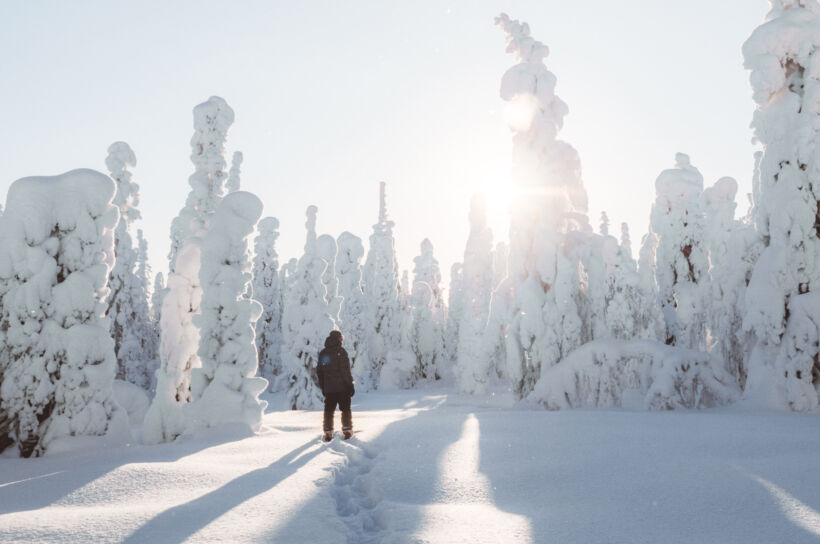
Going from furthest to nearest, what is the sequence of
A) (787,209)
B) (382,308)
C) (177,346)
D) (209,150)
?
(382,308)
(209,150)
(177,346)
(787,209)

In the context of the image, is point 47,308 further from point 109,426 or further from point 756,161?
point 756,161

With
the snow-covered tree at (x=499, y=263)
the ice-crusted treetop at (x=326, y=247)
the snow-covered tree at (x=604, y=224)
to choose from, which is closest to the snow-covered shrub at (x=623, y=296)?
the ice-crusted treetop at (x=326, y=247)

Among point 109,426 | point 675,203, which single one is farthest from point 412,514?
point 675,203

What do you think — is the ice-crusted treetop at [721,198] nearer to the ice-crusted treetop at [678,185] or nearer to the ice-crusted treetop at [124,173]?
the ice-crusted treetop at [678,185]

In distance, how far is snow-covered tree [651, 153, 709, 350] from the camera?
20.0 m

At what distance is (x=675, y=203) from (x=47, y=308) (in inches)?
802

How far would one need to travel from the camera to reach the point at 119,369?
25.4 meters

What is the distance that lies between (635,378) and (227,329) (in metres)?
10.0

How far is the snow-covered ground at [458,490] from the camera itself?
3713 millimetres

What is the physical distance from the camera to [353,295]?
35531mm

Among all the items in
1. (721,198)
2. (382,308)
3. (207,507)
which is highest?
(721,198)

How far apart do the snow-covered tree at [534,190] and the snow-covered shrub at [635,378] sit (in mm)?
1927

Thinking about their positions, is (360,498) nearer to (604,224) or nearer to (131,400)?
(131,400)

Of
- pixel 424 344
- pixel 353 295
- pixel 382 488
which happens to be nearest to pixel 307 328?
pixel 353 295
